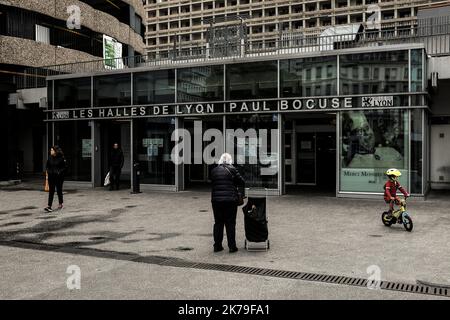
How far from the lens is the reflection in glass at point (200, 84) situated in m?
17.6

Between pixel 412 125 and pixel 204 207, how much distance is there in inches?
272

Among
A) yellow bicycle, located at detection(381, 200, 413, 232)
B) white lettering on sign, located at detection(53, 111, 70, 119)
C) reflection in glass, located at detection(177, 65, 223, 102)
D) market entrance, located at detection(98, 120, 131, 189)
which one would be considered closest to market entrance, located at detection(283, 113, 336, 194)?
reflection in glass, located at detection(177, 65, 223, 102)

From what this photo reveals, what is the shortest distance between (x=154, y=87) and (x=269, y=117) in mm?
4988

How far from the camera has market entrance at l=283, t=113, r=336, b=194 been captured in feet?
64.6

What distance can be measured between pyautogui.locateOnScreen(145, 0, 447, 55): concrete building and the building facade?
52.0 m

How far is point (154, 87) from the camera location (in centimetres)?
1880

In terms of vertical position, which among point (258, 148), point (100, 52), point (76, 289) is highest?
point (100, 52)

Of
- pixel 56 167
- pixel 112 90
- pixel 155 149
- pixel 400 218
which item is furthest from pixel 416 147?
pixel 112 90

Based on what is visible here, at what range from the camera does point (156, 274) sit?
691cm

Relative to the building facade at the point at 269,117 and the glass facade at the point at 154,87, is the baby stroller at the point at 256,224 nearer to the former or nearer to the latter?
the building facade at the point at 269,117

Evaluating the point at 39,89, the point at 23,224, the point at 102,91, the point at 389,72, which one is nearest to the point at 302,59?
the point at 389,72

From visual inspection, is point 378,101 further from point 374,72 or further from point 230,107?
point 230,107

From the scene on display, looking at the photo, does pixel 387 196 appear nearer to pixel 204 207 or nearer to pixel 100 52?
pixel 204 207

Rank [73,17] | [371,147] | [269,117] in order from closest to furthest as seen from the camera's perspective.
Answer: [371,147] → [269,117] → [73,17]
